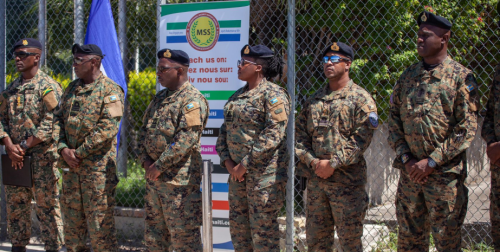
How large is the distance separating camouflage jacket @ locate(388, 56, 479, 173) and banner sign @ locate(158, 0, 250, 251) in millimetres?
1784

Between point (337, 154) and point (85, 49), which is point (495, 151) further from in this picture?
point (85, 49)

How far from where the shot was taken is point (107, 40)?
217 inches

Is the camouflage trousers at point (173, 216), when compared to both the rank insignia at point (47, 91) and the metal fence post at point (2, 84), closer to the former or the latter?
the rank insignia at point (47, 91)

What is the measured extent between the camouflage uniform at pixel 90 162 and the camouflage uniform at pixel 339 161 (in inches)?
71.7

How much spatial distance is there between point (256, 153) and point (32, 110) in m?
2.62

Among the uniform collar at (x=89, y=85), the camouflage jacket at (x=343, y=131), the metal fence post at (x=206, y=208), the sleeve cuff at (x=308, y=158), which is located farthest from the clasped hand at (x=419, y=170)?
the uniform collar at (x=89, y=85)

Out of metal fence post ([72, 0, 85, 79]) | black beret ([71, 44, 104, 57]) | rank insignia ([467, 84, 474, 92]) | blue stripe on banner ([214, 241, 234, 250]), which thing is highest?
metal fence post ([72, 0, 85, 79])

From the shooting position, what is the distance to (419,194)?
3434mm

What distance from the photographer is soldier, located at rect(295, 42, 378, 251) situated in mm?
3617

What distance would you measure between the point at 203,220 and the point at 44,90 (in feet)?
7.68

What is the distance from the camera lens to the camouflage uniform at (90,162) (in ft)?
14.1

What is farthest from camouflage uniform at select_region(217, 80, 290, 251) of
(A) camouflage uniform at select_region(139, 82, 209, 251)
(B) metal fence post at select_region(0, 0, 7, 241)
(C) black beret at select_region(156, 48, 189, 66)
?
(B) metal fence post at select_region(0, 0, 7, 241)

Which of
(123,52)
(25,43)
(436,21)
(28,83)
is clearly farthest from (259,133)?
(123,52)

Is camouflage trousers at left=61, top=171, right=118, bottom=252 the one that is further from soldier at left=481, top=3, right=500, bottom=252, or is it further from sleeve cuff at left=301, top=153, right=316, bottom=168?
soldier at left=481, top=3, right=500, bottom=252
